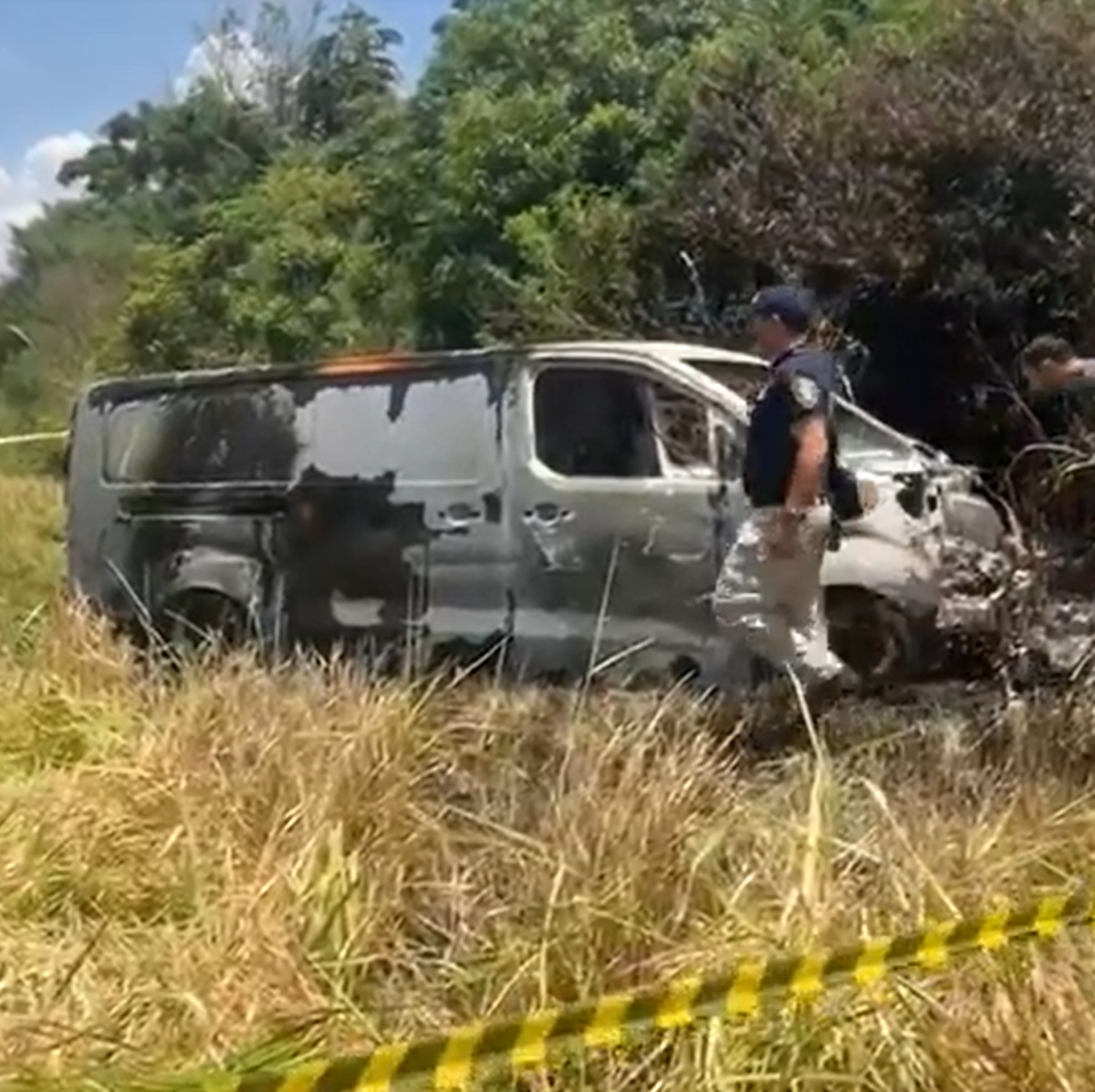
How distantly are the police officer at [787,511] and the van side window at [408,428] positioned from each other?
160 centimetres

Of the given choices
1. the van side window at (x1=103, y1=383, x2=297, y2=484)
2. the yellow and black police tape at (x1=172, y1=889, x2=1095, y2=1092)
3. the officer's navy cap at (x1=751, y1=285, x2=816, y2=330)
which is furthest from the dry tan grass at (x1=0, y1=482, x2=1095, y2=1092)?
the van side window at (x1=103, y1=383, x2=297, y2=484)

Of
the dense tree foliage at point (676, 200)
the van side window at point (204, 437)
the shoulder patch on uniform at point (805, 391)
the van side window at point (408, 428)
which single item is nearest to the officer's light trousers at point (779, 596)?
the shoulder patch on uniform at point (805, 391)

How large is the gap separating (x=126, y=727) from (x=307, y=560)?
A: 103 inches

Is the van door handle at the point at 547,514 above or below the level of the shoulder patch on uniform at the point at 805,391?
below

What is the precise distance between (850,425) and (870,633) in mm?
1013

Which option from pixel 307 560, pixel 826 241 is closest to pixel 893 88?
pixel 826 241

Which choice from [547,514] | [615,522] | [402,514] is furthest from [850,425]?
[402,514]

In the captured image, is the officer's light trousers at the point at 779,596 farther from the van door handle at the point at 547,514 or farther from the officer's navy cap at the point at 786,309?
the van door handle at the point at 547,514

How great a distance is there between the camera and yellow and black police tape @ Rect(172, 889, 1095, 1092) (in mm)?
3176

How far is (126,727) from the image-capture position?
615 cm

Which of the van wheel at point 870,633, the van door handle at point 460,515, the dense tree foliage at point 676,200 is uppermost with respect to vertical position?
the dense tree foliage at point 676,200

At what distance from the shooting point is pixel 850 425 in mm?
8273

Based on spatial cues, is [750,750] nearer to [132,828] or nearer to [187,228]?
[132,828]

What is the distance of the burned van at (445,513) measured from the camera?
769 cm
